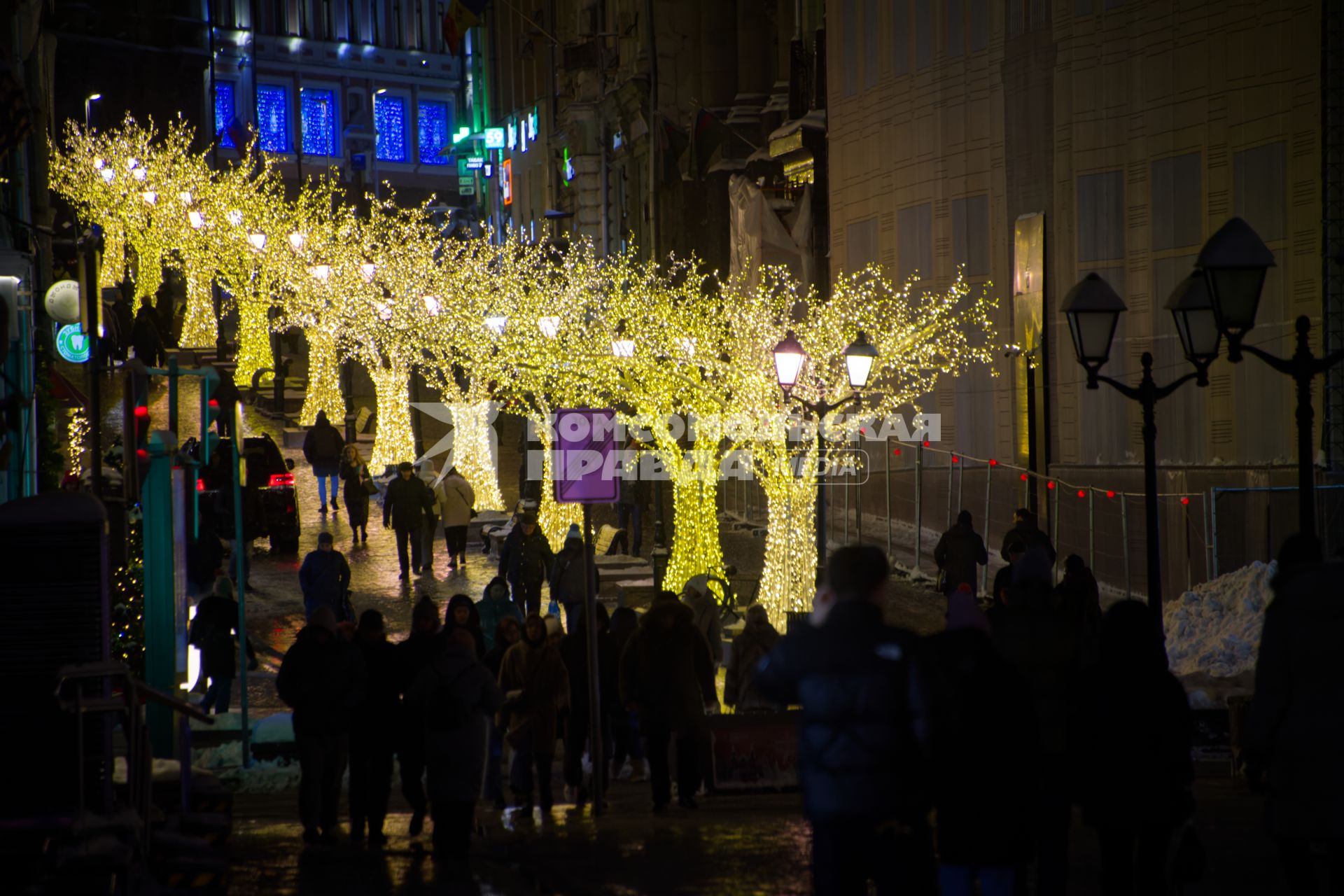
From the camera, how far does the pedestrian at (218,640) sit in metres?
14.9

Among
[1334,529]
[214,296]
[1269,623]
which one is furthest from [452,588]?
[214,296]

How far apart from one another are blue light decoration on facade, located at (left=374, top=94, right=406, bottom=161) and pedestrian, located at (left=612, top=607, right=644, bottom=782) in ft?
296

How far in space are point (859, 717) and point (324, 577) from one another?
12887 mm

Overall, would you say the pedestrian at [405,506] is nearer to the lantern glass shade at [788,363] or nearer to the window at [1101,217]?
the lantern glass shade at [788,363]

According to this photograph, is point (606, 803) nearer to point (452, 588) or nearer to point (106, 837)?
point (106, 837)

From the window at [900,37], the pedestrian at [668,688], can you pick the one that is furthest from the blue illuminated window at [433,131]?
the pedestrian at [668,688]

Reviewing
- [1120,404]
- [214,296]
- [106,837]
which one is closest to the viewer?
[106,837]

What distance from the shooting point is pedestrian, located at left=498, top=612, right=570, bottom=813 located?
11016 mm

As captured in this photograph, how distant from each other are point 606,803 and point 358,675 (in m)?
2.47

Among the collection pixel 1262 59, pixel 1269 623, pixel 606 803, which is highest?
pixel 1262 59

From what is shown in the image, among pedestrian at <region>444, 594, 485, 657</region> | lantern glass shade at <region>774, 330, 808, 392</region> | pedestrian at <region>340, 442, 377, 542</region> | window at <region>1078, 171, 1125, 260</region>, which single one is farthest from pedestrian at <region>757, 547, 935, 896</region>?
pedestrian at <region>340, 442, 377, 542</region>

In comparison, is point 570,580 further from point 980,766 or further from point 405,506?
point 980,766

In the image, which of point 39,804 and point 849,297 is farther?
point 849,297

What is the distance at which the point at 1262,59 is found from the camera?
68.9 feet
